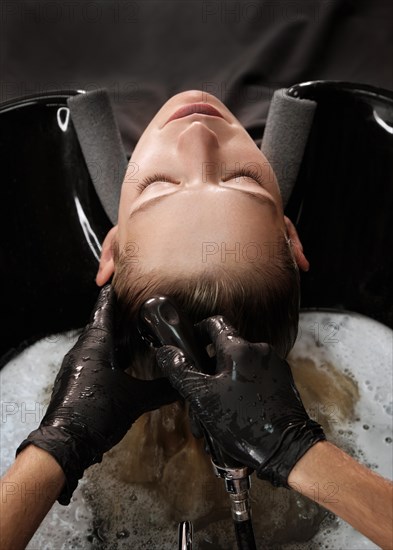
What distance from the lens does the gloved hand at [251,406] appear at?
697mm

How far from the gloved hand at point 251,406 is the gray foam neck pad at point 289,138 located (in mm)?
641

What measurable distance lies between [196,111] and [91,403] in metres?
0.58

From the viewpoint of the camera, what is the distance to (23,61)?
5.37ft

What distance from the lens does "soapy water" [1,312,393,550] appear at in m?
1.00

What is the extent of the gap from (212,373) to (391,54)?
112 cm

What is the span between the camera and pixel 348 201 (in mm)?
1351

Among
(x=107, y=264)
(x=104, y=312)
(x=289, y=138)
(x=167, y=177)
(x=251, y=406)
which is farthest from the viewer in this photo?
(x=289, y=138)

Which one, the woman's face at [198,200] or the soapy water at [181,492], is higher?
the woman's face at [198,200]

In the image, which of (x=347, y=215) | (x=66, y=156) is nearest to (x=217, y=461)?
(x=347, y=215)

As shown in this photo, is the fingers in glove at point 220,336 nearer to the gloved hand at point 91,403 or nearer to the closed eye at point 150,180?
the gloved hand at point 91,403

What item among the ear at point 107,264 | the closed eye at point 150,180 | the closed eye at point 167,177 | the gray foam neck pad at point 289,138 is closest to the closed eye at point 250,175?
the closed eye at point 167,177

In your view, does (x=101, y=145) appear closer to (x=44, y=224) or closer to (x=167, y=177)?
(x=44, y=224)

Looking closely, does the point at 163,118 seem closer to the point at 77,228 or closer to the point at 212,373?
the point at 77,228

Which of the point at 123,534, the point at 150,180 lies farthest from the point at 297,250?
the point at 123,534
